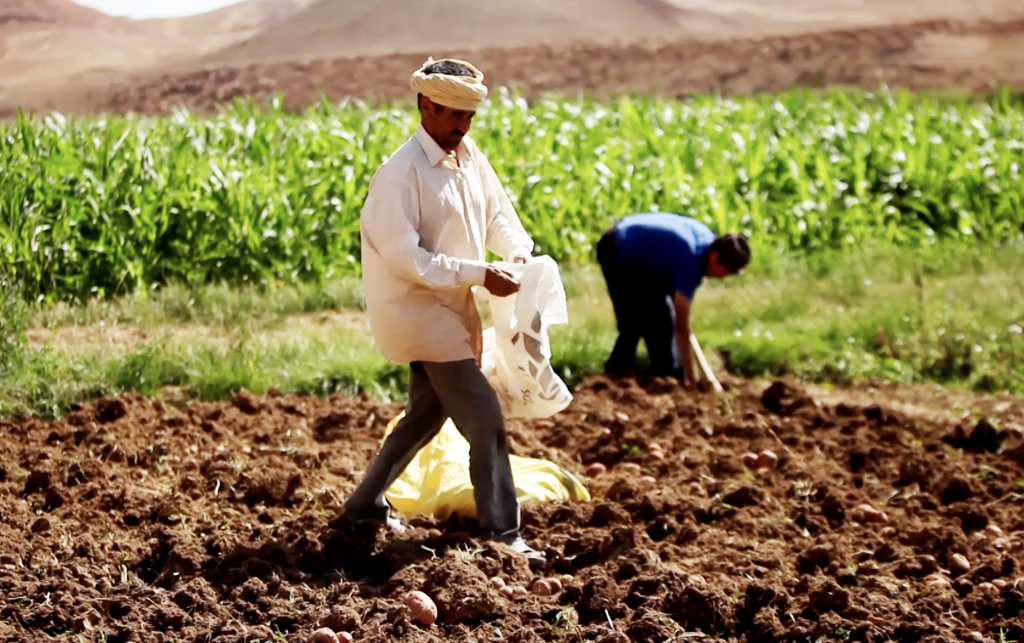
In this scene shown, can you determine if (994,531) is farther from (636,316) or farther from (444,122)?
(636,316)

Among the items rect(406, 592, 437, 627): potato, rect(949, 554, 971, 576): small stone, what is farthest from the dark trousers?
rect(406, 592, 437, 627): potato

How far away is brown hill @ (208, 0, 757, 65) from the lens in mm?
27031

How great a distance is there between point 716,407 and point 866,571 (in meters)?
3.02

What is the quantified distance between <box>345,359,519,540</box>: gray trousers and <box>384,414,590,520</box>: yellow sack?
0.96ft

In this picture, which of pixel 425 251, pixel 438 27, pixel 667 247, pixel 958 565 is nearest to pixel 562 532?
pixel 425 251

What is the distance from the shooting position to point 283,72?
25.6 metres

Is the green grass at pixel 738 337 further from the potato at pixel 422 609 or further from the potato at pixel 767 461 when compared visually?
the potato at pixel 422 609

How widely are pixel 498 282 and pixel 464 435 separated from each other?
642mm

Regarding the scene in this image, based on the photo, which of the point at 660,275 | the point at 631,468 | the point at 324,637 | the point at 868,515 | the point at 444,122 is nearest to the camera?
the point at 324,637

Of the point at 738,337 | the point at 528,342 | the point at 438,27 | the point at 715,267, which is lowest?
the point at 738,337

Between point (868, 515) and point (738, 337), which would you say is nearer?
point (868, 515)

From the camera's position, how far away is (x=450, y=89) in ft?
17.5

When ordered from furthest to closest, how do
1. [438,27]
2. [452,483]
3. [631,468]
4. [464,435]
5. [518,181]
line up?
[438,27] < [518,181] < [631,468] < [452,483] < [464,435]

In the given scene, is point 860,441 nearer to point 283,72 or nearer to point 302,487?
point 302,487
